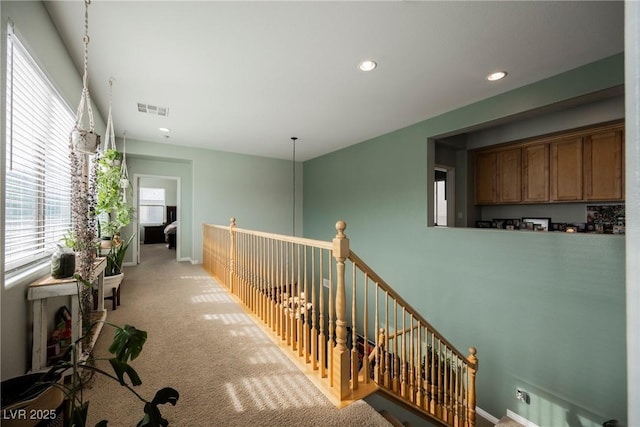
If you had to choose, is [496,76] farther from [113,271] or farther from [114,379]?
[113,271]

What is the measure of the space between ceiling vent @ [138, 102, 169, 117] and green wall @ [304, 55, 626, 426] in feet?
11.6

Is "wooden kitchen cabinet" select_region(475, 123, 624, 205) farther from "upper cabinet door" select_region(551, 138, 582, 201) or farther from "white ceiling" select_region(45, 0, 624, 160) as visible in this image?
"white ceiling" select_region(45, 0, 624, 160)

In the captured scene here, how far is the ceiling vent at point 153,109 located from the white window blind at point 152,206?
6686 millimetres

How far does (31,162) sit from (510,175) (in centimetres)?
566

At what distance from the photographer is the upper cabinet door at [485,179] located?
4.48 meters

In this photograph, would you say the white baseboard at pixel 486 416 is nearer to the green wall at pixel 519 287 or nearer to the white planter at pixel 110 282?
the green wall at pixel 519 287

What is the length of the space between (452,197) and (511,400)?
3.00 meters

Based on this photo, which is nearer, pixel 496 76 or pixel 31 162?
pixel 31 162

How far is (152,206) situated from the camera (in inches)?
375

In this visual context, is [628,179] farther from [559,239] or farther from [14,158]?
[559,239]

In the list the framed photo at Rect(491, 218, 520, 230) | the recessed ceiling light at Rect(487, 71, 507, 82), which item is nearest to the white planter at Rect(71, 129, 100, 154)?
the recessed ceiling light at Rect(487, 71, 507, 82)

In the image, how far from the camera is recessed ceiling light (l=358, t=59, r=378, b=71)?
8.18 feet

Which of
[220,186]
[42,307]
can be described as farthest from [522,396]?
[220,186]

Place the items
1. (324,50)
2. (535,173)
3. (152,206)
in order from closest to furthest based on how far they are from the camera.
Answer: (324,50)
(535,173)
(152,206)
